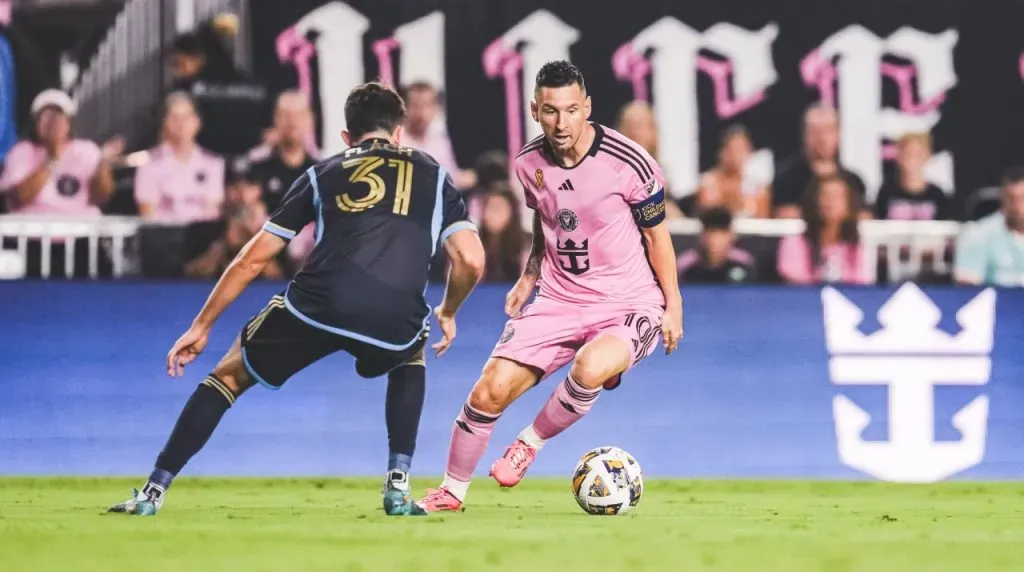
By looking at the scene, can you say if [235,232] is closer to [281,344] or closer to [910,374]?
[910,374]

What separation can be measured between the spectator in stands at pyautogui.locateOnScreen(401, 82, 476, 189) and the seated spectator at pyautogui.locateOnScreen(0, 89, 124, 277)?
2.17m

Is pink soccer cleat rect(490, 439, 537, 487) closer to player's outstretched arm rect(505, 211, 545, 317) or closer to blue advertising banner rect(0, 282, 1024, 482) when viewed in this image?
player's outstretched arm rect(505, 211, 545, 317)

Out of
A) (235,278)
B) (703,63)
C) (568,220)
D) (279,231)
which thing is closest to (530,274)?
(568,220)

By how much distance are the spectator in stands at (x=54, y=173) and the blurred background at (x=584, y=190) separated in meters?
0.02

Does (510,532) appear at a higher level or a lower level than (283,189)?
lower

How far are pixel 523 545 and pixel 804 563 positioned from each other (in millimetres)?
1010

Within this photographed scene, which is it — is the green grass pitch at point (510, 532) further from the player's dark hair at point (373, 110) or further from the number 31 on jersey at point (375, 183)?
the player's dark hair at point (373, 110)

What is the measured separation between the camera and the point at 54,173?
12156 millimetres

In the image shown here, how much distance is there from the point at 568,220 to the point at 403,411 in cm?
116

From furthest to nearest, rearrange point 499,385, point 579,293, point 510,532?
point 579,293, point 499,385, point 510,532

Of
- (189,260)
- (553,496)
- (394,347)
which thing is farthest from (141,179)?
(394,347)

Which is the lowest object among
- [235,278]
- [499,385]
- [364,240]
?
[499,385]

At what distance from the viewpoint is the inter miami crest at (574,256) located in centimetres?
771

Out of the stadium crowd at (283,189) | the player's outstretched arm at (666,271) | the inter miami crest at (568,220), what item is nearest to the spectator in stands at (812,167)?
the stadium crowd at (283,189)
